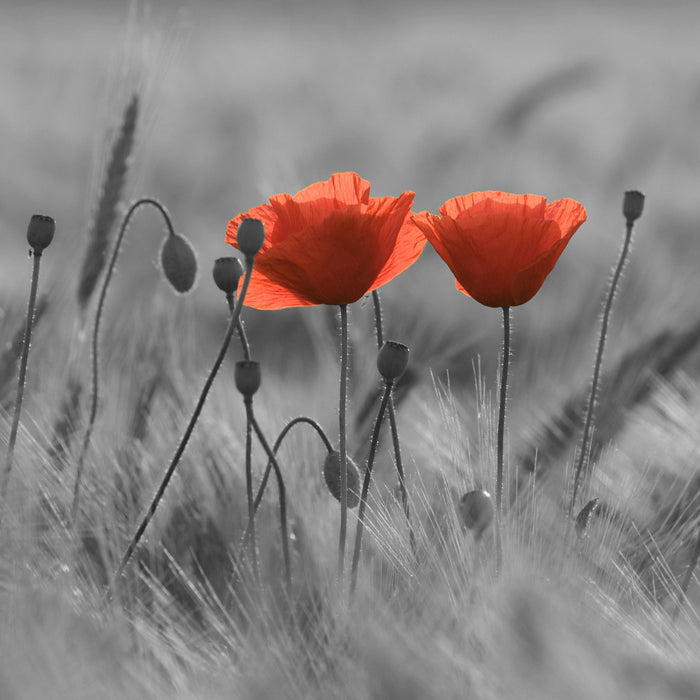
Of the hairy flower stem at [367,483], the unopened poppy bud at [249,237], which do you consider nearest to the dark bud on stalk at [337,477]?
the hairy flower stem at [367,483]

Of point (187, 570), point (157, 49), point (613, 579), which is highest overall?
point (157, 49)

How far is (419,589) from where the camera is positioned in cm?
42

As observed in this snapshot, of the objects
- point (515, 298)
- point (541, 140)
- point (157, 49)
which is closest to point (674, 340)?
point (515, 298)

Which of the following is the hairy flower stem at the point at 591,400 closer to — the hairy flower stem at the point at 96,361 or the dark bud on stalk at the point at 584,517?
the dark bud on stalk at the point at 584,517

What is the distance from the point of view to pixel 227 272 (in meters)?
0.47

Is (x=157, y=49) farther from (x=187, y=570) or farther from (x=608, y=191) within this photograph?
(x=608, y=191)

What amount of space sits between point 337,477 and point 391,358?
83 millimetres

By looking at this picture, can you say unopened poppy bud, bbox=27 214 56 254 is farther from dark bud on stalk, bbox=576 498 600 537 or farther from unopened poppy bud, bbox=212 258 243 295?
dark bud on stalk, bbox=576 498 600 537

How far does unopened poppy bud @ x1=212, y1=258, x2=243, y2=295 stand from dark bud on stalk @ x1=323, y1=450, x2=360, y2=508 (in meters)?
0.10

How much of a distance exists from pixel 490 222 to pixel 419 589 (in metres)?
0.16

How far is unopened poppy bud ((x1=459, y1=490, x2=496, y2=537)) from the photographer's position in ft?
1.44

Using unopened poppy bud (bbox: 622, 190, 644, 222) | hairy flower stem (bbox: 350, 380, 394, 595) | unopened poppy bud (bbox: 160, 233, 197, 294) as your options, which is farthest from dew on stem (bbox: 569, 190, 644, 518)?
unopened poppy bud (bbox: 160, 233, 197, 294)

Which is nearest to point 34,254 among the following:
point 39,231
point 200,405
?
point 39,231

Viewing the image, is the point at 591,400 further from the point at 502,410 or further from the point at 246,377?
the point at 246,377
